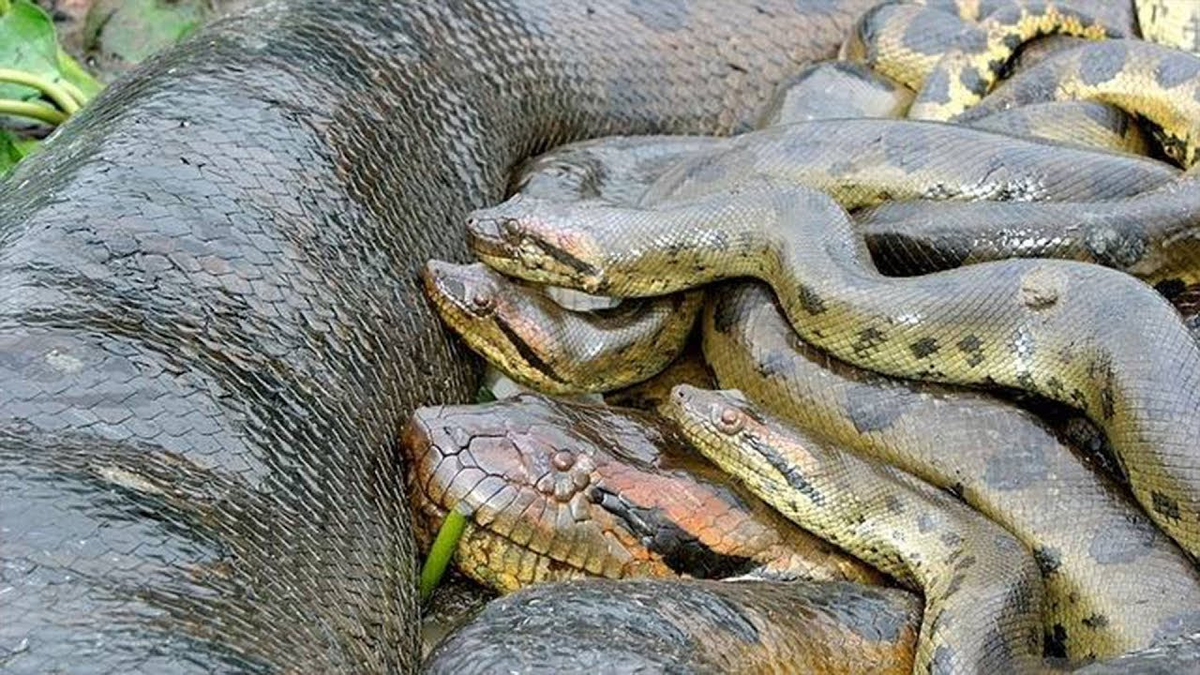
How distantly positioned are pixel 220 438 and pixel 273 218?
0.94m

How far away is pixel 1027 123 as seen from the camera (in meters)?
6.62

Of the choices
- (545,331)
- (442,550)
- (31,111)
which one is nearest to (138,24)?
(31,111)

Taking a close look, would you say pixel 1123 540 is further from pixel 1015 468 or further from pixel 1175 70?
pixel 1175 70

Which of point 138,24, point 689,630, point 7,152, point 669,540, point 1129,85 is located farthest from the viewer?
point 138,24

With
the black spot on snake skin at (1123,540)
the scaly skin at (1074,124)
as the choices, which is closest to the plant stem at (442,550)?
the black spot on snake skin at (1123,540)

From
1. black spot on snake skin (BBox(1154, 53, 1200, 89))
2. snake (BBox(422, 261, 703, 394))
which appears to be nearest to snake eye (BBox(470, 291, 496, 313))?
snake (BBox(422, 261, 703, 394))

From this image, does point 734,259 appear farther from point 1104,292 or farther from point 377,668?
point 377,668

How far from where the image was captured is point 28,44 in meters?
7.38

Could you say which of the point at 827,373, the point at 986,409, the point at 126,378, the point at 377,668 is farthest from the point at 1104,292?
the point at 126,378

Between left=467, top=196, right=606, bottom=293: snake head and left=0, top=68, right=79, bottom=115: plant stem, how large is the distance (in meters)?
2.21

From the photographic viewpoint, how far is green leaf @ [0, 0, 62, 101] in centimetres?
736

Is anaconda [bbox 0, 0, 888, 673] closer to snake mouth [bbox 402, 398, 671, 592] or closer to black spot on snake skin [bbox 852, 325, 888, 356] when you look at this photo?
snake mouth [bbox 402, 398, 671, 592]

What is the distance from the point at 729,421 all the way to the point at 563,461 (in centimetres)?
50

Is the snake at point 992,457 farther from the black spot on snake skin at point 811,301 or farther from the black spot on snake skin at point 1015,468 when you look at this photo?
the black spot on snake skin at point 811,301
